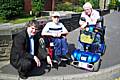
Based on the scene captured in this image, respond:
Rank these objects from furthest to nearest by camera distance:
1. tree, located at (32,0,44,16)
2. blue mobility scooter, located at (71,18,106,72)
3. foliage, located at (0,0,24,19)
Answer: tree, located at (32,0,44,16), foliage, located at (0,0,24,19), blue mobility scooter, located at (71,18,106,72)

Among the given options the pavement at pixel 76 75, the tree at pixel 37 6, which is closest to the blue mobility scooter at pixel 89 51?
the pavement at pixel 76 75

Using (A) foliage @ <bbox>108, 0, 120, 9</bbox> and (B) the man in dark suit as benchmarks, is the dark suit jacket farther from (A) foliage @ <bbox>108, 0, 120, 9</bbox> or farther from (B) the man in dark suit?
(A) foliage @ <bbox>108, 0, 120, 9</bbox>

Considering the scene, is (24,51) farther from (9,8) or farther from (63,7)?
(63,7)

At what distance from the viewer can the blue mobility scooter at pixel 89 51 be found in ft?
24.2

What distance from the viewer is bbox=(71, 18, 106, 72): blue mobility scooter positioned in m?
7.37

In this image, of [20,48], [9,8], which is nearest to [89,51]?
[20,48]

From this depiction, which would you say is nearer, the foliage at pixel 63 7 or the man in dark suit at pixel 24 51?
the man in dark suit at pixel 24 51

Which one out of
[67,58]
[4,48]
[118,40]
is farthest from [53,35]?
[118,40]

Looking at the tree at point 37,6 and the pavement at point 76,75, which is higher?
the tree at point 37,6

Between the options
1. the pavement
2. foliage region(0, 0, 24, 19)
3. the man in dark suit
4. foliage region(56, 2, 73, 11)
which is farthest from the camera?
foliage region(56, 2, 73, 11)

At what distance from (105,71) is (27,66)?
6.46 feet

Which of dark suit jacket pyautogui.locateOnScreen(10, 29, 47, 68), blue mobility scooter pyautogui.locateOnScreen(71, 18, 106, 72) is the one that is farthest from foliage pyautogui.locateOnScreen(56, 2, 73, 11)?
dark suit jacket pyautogui.locateOnScreen(10, 29, 47, 68)

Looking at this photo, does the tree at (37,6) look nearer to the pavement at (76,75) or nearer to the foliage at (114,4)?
the foliage at (114,4)

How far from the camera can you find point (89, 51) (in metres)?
8.50
